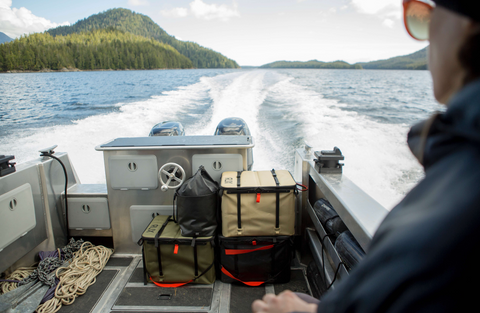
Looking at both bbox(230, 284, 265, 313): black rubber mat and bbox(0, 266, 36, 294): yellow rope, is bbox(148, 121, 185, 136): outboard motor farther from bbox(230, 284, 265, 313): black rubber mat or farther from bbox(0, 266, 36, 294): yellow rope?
bbox(230, 284, 265, 313): black rubber mat

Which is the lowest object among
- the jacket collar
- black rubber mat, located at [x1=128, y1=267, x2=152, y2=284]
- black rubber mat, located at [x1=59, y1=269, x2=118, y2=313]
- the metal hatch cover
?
black rubber mat, located at [x1=59, y1=269, x2=118, y2=313]

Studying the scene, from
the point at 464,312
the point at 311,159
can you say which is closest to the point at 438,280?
the point at 464,312

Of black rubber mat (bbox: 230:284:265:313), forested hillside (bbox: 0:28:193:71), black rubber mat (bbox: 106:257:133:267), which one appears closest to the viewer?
black rubber mat (bbox: 230:284:265:313)

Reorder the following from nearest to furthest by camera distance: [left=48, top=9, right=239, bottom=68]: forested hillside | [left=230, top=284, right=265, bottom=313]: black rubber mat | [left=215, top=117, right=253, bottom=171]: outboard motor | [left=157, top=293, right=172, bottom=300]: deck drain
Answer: [left=230, top=284, right=265, bottom=313]: black rubber mat < [left=157, top=293, right=172, bottom=300]: deck drain < [left=215, top=117, right=253, bottom=171]: outboard motor < [left=48, top=9, right=239, bottom=68]: forested hillside

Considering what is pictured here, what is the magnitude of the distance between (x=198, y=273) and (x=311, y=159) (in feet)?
4.21

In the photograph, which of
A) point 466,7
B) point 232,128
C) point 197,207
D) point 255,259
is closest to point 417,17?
point 466,7

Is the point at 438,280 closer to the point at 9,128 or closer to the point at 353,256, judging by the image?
the point at 353,256

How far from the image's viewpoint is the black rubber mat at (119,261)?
239 centimetres

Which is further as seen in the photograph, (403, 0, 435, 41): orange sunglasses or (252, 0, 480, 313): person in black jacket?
(403, 0, 435, 41): orange sunglasses

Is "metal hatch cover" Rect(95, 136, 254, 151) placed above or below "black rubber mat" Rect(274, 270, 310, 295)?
above

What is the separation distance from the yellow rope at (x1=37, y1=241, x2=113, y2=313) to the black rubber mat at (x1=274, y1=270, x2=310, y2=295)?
1.44m

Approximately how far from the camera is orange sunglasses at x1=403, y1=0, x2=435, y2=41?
1.57 feet

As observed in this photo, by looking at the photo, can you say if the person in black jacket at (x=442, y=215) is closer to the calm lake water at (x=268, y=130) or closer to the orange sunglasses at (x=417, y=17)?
the orange sunglasses at (x=417, y=17)

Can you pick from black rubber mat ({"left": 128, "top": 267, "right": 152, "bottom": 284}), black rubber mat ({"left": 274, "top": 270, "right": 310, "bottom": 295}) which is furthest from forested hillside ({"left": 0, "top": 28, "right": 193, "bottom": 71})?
black rubber mat ({"left": 274, "top": 270, "right": 310, "bottom": 295})
